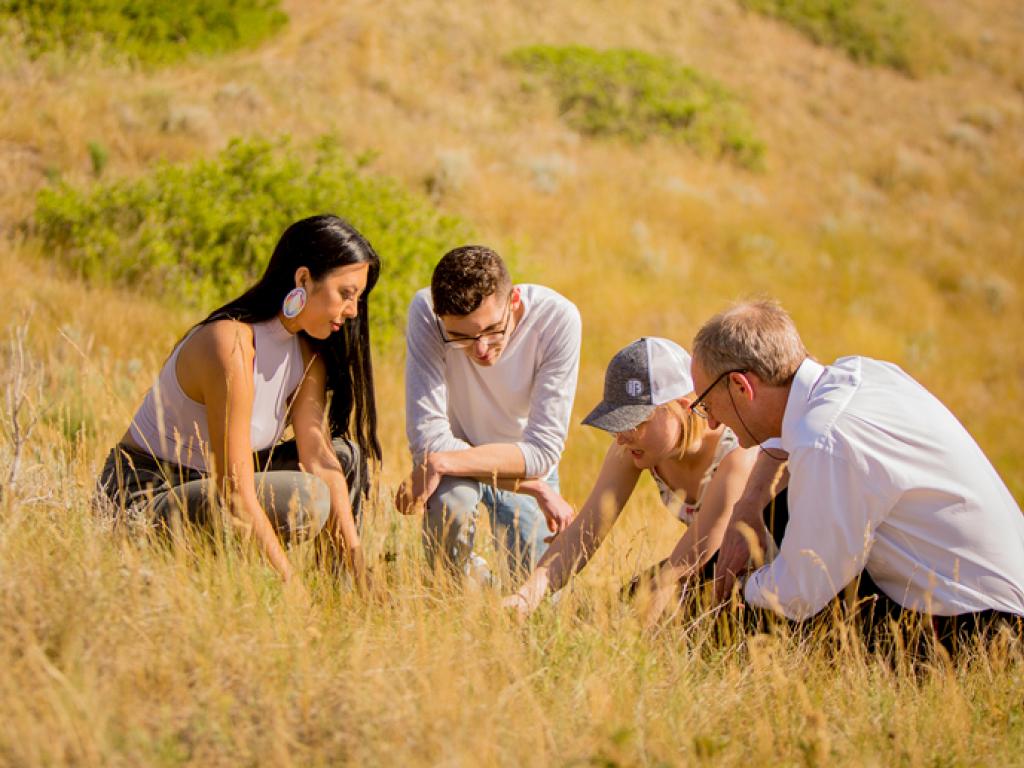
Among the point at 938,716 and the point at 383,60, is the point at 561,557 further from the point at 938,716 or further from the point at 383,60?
the point at 383,60

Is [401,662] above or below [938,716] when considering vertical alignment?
above

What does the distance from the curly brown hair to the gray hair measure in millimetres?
1032

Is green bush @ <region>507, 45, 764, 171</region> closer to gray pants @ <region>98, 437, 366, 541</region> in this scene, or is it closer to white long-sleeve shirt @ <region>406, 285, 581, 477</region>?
white long-sleeve shirt @ <region>406, 285, 581, 477</region>

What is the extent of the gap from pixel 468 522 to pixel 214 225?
552cm

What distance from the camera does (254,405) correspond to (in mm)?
3988

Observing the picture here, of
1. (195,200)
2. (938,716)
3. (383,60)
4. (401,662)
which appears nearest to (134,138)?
(195,200)

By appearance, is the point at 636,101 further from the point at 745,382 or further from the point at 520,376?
the point at 745,382

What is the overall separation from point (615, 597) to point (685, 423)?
0.81 metres

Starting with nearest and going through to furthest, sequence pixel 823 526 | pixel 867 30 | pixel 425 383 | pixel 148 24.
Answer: pixel 823 526 → pixel 425 383 → pixel 148 24 → pixel 867 30

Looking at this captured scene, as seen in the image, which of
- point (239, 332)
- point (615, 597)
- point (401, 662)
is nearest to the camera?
point (401, 662)

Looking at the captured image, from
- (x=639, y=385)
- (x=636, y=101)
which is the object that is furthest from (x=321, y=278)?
(x=636, y=101)

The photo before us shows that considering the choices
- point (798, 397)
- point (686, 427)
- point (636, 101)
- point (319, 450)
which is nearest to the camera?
point (798, 397)

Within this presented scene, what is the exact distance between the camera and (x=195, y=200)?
29.3 ft

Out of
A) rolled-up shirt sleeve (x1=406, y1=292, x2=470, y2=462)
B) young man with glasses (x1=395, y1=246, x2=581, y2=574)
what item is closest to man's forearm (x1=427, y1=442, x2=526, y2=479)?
young man with glasses (x1=395, y1=246, x2=581, y2=574)
